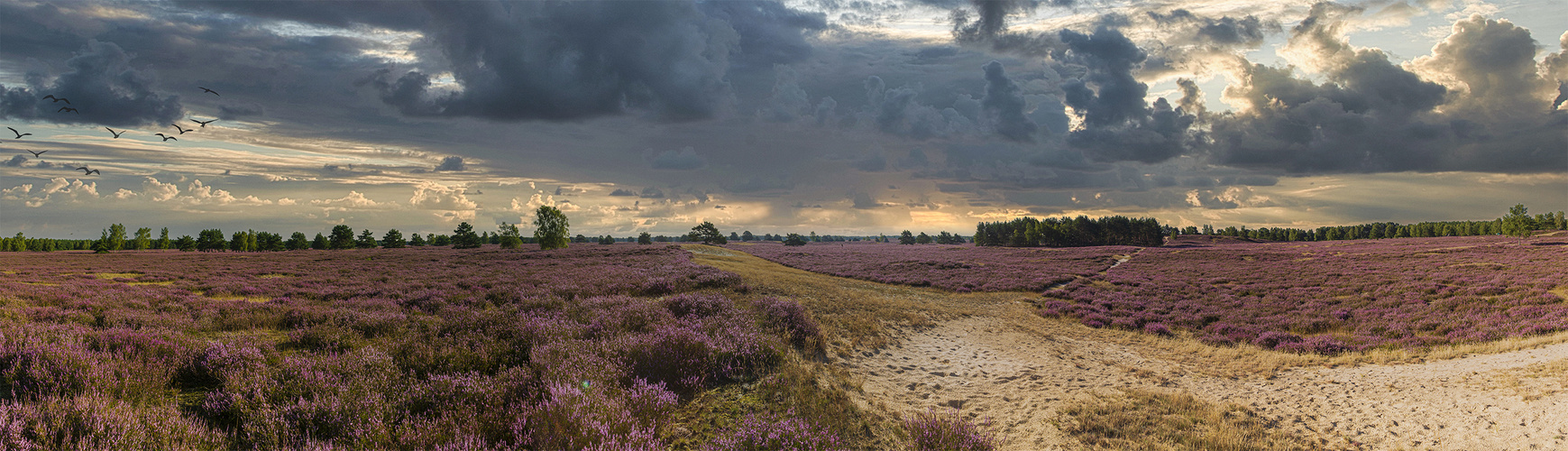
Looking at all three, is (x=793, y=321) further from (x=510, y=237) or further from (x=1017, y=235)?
(x=1017, y=235)

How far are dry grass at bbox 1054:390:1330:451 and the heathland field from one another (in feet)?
0.18

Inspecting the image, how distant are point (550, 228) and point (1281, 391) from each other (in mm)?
73182

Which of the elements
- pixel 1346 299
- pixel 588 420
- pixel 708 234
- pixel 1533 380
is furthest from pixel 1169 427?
pixel 708 234

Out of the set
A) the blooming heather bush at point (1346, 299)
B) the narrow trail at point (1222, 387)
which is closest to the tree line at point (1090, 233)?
the blooming heather bush at point (1346, 299)

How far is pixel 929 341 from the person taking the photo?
15352mm

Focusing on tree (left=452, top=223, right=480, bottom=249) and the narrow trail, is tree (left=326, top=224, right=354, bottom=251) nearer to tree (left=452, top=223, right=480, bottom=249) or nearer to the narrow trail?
tree (left=452, top=223, right=480, bottom=249)

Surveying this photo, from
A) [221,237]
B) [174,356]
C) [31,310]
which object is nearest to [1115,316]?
[174,356]

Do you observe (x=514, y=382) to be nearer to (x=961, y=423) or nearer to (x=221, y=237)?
(x=961, y=423)

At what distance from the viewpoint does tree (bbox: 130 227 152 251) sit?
86.2m

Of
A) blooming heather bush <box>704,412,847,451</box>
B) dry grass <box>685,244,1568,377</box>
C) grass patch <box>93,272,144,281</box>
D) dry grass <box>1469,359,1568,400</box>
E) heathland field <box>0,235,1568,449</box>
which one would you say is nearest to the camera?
heathland field <box>0,235,1568,449</box>

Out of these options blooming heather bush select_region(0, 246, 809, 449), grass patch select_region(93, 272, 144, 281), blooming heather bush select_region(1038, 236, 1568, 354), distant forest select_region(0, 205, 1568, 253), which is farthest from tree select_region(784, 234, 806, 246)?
blooming heather bush select_region(0, 246, 809, 449)

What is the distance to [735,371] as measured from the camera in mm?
8500

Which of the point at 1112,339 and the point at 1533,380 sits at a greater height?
the point at 1533,380

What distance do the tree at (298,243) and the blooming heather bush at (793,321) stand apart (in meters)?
118
